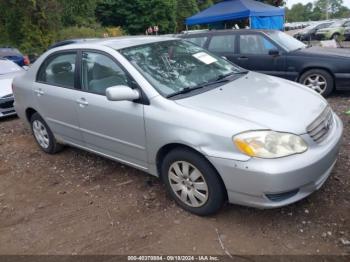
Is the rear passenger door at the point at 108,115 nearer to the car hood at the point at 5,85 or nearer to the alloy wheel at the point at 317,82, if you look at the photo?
the car hood at the point at 5,85

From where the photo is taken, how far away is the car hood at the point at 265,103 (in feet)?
9.82

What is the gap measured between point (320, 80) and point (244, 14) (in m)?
9.48

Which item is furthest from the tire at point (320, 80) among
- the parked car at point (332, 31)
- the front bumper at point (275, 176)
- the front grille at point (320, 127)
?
the parked car at point (332, 31)

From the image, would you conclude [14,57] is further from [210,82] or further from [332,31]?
[332,31]

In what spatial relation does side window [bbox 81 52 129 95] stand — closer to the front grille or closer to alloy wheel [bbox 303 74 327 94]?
the front grille

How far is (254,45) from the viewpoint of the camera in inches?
302

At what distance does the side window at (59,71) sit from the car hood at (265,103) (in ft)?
5.53

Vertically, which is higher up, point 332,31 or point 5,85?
point 5,85

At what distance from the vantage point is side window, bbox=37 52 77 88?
433 cm

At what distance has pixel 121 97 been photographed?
11.0 feet

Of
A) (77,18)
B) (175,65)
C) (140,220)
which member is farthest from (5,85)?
(77,18)

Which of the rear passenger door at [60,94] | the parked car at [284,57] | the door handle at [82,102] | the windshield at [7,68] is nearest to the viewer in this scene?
the door handle at [82,102]

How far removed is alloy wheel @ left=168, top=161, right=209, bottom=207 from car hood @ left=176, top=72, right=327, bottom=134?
0.56 meters

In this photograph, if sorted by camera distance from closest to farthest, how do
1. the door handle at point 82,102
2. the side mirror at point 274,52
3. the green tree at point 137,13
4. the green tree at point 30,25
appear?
the door handle at point 82,102
the side mirror at point 274,52
the green tree at point 30,25
the green tree at point 137,13
